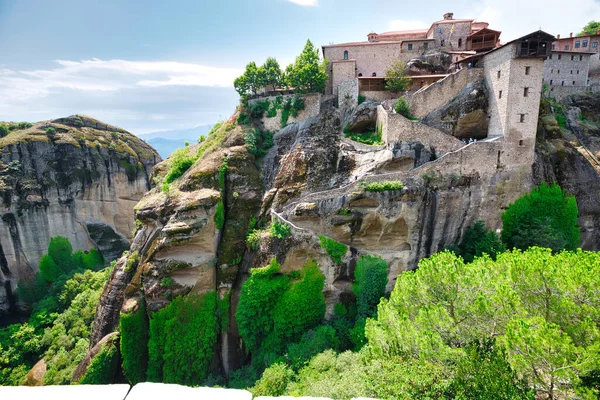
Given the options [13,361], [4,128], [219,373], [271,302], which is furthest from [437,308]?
[4,128]

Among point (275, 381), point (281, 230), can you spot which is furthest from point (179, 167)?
point (275, 381)

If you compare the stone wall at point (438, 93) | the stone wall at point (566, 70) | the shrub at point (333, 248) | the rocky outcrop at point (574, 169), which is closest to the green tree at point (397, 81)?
the stone wall at point (438, 93)

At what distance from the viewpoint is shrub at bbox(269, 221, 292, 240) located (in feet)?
69.1

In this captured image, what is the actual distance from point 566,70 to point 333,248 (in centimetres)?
2843

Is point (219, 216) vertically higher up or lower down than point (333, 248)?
higher up

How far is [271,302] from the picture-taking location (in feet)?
70.4

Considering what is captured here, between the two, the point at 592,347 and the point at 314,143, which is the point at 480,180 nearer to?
the point at 314,143

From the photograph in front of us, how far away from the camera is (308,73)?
2769 cm

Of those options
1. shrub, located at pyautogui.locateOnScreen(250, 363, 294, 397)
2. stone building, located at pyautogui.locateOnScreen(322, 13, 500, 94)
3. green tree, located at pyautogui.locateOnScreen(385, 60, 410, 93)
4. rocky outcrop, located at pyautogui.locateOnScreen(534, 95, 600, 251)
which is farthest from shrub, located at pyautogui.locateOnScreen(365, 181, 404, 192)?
stone building, located at pyautogui.locateOnScreen(322, 13, 500, 94)

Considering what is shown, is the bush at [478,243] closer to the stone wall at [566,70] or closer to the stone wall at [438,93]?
the stone wall at [438,93]

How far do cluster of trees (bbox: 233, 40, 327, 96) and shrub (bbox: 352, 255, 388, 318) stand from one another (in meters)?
15.6

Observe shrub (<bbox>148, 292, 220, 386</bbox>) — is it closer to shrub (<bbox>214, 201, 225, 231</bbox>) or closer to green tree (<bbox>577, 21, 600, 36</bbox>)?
shrub (<bbox>214, 201, 225, 231</bbox>)

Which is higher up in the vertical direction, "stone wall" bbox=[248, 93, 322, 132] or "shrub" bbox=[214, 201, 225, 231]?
"stone wall" bbox=[248, 93, 322, 132]

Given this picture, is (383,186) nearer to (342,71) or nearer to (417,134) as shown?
(417,134)
